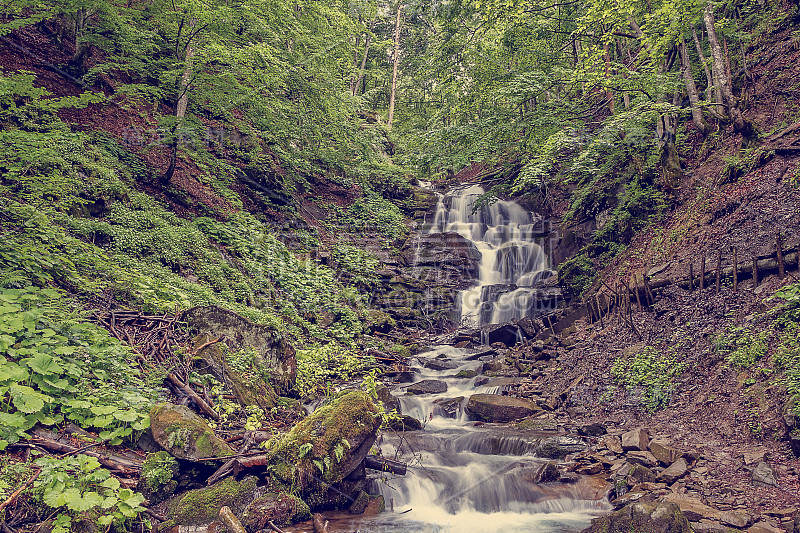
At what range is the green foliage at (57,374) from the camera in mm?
4195

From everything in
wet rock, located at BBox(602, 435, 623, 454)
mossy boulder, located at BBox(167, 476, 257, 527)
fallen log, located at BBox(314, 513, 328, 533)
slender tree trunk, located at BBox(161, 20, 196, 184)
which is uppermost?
slender tree trunk, located at BBox(161, 20, 196, 184)

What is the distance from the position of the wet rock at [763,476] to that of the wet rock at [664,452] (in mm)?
845

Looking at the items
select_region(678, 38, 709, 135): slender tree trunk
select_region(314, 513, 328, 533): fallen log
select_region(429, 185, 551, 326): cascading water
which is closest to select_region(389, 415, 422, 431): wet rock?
select_region(314, 513, 328, 533): fallen log

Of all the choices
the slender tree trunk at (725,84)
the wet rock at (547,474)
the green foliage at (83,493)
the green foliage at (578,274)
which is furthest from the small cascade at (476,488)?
the slender tree trunk at (725,84)

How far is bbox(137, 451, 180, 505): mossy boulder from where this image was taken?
14.6ft

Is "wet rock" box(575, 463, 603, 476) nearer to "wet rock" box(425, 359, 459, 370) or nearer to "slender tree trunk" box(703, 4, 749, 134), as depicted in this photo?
"wet rock" box(425, 359, 459, 370)

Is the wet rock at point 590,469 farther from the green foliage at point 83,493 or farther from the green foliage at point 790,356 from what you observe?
the green foliage at point 83,493

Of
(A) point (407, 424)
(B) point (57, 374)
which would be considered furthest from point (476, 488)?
(B) point (57, 374)

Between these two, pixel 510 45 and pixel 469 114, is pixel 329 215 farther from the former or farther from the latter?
pixel 510 45

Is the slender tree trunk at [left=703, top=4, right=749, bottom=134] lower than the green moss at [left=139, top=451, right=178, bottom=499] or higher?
higher

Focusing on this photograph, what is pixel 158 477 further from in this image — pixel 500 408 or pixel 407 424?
pixel 500 408

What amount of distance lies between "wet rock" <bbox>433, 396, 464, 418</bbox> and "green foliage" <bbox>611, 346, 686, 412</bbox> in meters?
3.33

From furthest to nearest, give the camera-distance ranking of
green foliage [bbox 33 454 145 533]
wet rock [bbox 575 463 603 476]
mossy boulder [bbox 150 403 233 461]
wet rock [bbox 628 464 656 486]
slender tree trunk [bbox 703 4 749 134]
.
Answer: slender tree trunk [bbox 703 4 749 134], wet rock [bbox 575 463 603 476], wet rock [bbox 628 464 656 486], mossy boulder [bbox 150 403 233 461], green foliage [bbox 33 454 145 533]

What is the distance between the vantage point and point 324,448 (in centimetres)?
517
